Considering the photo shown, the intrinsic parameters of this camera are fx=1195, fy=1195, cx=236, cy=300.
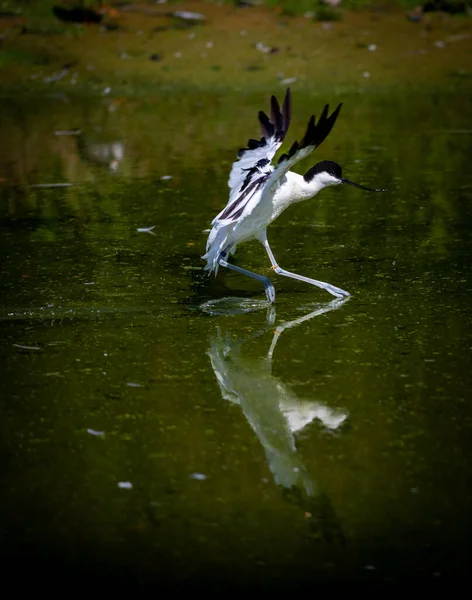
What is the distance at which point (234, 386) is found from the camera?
17.1ft

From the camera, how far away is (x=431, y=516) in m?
3.88

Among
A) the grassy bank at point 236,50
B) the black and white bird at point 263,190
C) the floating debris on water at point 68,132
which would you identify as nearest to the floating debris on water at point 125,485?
the black and white bird at point 263,190

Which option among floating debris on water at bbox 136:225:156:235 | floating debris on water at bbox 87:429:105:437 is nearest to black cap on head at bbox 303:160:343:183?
floating debris on water at bbox 136:225:156:235

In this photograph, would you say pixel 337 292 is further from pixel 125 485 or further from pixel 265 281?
pixel 125 485

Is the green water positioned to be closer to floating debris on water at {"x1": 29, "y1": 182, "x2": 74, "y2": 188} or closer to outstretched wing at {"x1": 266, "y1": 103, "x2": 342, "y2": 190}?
floating debris on water at {"x1": 29, "y1": 182, "x2": 74, "y2": 188}

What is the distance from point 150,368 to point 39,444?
0.91 m

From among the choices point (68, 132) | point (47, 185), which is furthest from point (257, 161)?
point (68, 132)

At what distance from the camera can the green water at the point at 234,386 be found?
3791 mm

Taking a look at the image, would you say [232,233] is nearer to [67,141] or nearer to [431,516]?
→ [431,516]

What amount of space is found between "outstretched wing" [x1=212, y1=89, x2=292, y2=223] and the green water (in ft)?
1.83

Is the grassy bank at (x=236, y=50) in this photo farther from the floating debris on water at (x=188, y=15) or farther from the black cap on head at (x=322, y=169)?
the black cap on head at (x=322, y=169)

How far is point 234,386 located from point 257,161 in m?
1.78

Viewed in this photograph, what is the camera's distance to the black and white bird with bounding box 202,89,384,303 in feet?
21.1

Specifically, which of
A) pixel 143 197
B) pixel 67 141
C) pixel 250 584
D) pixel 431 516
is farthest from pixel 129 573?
pixel 67 141
